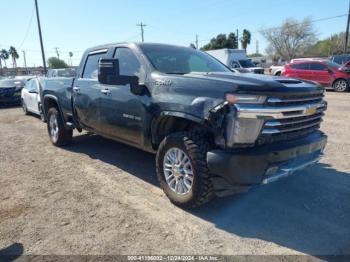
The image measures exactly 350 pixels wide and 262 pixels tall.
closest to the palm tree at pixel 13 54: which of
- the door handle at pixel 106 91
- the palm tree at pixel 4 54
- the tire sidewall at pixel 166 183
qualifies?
the palm tree at pixel 4 54

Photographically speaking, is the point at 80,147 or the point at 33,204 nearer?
the point at 33,204

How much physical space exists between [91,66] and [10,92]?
13245mm

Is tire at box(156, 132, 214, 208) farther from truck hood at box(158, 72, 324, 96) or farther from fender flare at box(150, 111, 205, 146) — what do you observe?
truck hood at box(158, 72, 324, 96)

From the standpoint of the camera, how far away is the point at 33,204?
438 centimetres

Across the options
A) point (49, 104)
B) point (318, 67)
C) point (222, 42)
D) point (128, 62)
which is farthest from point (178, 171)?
point (222, 42)

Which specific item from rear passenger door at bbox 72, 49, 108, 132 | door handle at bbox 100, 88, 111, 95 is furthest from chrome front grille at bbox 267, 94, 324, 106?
rear passenger door at bbox 72, 49, 108, 132

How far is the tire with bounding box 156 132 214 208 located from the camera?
3.74 metres

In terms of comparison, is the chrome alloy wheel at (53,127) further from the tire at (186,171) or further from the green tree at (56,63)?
the green tree at (56,63)

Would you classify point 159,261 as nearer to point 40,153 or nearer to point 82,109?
point 82,109

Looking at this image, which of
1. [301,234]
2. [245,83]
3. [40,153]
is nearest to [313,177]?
[301,234]

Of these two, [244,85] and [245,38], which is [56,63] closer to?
[245,38]

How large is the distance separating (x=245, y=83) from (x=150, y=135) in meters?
1.50

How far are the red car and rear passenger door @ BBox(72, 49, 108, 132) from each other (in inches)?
548

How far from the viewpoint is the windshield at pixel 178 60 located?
15.4 feet
